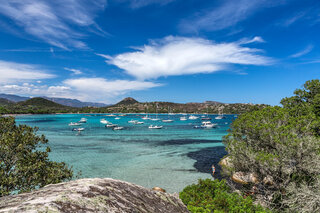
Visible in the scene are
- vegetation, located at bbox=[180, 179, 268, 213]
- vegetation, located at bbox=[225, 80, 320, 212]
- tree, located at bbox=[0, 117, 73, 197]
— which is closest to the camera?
tree, located at bbox=[0, 117, 73, 197]

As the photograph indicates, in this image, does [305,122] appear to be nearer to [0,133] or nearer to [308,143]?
[308,143]

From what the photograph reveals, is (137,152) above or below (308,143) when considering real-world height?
below

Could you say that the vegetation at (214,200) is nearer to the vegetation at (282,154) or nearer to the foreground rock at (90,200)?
the vegetation at (282,154)

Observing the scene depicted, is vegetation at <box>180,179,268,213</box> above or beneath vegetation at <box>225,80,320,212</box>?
beneath

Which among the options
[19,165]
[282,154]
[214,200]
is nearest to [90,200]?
[19,165]

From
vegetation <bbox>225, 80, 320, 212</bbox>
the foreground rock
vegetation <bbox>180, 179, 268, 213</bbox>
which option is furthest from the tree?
vegetation <bbox>225, 80, 320, 212</bbox>

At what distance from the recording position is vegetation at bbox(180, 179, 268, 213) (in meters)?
10.9

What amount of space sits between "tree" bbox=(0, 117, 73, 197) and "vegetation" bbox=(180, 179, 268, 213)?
9.50 m

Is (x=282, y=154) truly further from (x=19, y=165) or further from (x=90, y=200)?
(x=19, y=165)

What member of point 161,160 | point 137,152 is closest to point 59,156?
point 137,152

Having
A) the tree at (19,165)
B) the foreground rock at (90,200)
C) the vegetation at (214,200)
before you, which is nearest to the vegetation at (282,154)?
the vegetation at (214,200)

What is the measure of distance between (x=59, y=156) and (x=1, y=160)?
35569 mm

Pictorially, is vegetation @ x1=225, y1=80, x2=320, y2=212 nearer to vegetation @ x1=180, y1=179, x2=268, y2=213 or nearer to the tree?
vegetation @ x1=180, y1=179, x2=268, y2=213

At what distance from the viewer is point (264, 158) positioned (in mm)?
13445
